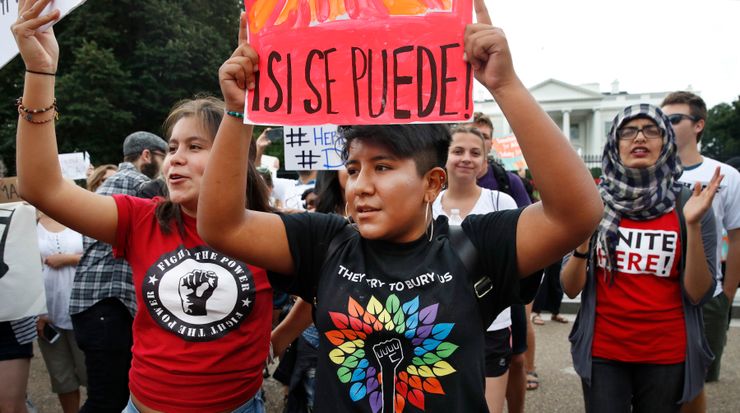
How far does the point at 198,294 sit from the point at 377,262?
777 mm

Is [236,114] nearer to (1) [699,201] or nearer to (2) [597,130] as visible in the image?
(1) [699,201]

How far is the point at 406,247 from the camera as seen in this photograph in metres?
1.46

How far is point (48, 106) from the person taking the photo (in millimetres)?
1702

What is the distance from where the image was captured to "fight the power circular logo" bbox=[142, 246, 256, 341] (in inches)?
73.0

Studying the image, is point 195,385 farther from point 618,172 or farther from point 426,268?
point 618,172

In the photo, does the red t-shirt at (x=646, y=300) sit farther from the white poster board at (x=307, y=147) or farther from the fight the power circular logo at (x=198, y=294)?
the white poster board at (x=307, y=147)

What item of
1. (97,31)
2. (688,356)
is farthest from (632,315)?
(97,31)

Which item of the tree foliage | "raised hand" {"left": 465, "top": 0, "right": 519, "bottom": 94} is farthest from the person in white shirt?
the tree foliage

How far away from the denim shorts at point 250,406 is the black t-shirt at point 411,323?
0.61m

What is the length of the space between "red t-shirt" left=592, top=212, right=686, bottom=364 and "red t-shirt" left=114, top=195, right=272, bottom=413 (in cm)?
170

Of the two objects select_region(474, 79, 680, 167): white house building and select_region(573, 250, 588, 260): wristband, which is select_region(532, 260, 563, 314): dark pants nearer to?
select_region(573, 250, 588, 260): wristband

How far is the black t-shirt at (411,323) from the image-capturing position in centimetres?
134

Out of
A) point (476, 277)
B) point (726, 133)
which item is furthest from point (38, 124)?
point (726, 133)

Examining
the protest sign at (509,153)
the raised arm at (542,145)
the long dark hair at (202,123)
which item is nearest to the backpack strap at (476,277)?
the raised arm at (542,145)
